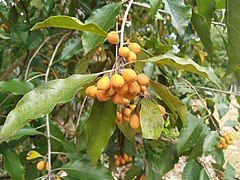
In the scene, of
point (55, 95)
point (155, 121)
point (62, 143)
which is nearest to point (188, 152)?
point (62, 143)

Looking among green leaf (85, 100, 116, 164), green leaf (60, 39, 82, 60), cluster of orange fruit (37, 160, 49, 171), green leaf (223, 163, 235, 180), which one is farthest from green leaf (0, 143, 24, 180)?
green leaf (223, 163, 235, 180)

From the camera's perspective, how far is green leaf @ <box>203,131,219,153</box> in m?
1.47

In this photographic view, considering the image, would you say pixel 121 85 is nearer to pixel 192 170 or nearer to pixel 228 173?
pixel 192 170

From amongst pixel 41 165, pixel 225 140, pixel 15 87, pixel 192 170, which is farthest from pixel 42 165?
pixel 225 140

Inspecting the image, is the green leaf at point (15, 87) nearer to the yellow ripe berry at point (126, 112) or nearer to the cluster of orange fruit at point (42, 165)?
the cluster of orange fruit at point (42, 165)

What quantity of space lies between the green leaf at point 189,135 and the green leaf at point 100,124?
587 mm

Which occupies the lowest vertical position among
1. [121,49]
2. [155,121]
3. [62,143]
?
[62,143]

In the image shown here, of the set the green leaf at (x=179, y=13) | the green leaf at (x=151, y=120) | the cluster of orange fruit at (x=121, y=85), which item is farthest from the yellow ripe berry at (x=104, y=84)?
the green leaf at (x=179, y=13)

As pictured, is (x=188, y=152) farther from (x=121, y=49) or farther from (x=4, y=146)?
(x=121, y=49)

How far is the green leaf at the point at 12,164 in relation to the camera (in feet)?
4.35

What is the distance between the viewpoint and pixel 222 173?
1785 millimetres

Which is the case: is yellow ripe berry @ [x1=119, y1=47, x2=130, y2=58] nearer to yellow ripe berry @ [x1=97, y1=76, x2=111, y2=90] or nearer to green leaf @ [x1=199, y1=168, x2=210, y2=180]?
yellow ripe berry @ [x1=97, y1=76, x2=111, y2=90]

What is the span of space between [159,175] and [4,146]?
1.90ft

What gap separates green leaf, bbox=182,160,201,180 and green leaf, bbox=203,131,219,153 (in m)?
0.12
